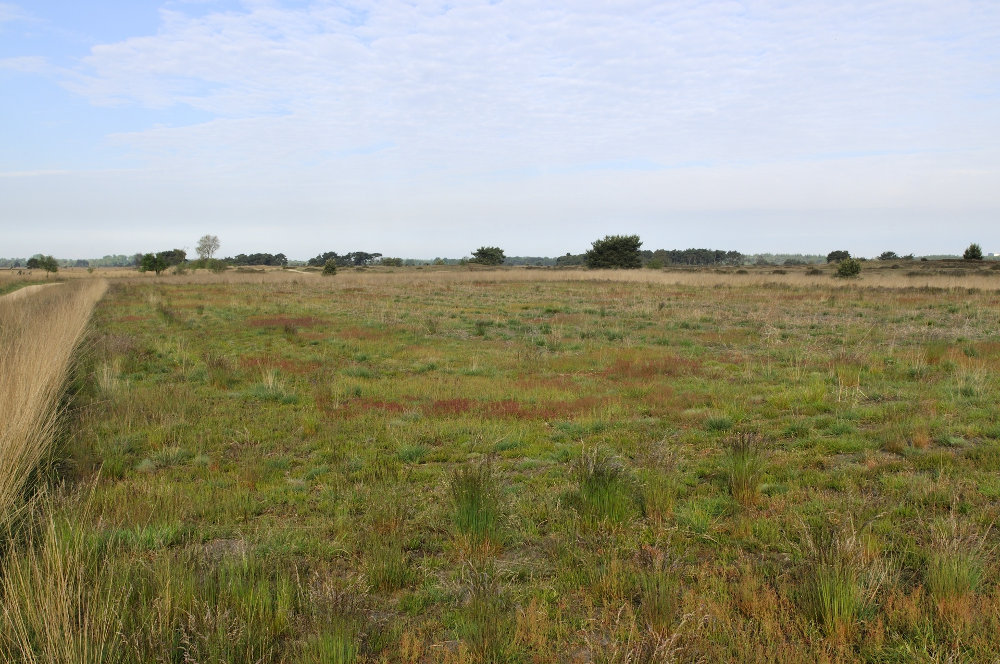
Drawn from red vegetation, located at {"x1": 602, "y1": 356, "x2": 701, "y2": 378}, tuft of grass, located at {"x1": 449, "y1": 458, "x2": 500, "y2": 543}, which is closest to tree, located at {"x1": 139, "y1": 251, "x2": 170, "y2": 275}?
red vegetation, located at {"x1": 602, "y1": 356, "x2": 701, "y2": 378}

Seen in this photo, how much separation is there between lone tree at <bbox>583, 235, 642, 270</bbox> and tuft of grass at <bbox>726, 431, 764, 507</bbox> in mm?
67659

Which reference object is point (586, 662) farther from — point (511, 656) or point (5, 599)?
point (5, 599)

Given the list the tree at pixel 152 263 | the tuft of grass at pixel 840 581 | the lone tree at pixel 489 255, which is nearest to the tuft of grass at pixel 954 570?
the tuft of grass at pixel 840 581

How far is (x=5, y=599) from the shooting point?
3348mm

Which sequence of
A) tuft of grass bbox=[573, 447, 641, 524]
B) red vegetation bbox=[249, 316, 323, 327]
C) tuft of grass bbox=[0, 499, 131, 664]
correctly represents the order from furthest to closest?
red vegetation bbox=[249, 316, 323, 327]
tuft of grass bbox=[573, 447, 641, 524]
tuft of grass bbox=[0, 499, 131, 664]

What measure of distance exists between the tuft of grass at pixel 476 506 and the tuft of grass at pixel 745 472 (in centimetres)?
241

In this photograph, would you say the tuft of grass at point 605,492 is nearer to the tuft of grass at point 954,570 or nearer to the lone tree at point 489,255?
the tuft of grass at point 954,570

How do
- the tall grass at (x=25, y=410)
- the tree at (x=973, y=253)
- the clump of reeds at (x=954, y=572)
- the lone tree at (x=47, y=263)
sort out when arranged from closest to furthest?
the clump of reeds at (x=954, y=572) → the tall grass at (x=25, y=410) → the tree at (x=973, y=253) → the lone tree at (x=47, y=263)

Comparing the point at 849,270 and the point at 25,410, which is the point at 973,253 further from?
the point at 25,410

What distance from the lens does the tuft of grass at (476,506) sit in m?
4.83

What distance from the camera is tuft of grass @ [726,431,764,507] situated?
5441mm

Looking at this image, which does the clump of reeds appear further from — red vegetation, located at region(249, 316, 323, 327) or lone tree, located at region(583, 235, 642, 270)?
lone tree, located at region(583, 235, 642, 270)

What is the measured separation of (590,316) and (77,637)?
21.3m

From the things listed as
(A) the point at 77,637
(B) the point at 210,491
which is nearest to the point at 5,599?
(A) the point at 77,637
